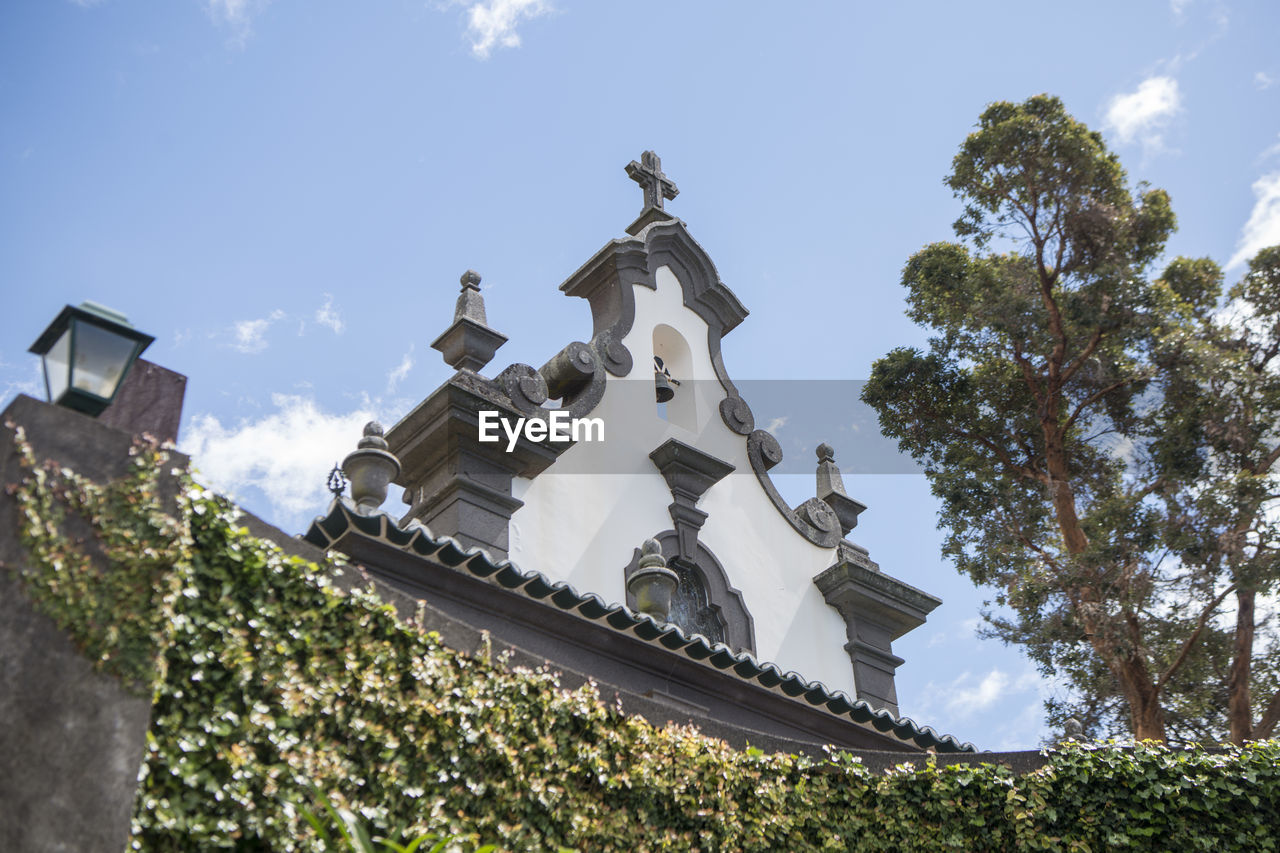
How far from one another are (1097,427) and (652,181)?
7.83 meters

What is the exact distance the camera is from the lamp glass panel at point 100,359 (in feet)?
18.4

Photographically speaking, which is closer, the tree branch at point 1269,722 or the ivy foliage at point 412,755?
the ivy foliage at point 412,755

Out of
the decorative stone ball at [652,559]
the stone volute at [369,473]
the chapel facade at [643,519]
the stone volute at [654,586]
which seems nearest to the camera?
the stone volute at [369,473]

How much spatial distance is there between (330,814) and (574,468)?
6.18 m

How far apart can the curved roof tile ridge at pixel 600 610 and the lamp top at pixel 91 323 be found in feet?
8.69

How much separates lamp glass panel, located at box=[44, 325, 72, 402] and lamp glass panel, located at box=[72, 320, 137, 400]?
0.04 m

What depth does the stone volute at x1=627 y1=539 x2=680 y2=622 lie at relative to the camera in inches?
392

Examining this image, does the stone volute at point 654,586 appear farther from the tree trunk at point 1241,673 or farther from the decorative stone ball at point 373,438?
the tree trunk at point 1241,673

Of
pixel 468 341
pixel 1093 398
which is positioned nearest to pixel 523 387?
pixel 468 341

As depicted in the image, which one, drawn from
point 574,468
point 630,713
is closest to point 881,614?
point 574,468

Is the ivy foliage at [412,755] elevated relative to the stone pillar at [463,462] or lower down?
lower down

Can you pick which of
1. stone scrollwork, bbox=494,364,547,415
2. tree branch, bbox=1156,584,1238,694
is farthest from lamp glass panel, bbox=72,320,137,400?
tree branch, bbox=1156,584,1238,694

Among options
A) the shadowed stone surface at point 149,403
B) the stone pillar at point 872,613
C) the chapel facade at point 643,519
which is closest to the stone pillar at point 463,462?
the chapel facade at point 643,519

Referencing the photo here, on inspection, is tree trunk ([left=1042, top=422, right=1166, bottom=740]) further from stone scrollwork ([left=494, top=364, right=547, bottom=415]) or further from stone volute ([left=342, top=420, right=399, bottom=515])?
stone volute ([left=342, top=420, right=399, bottom=515])
